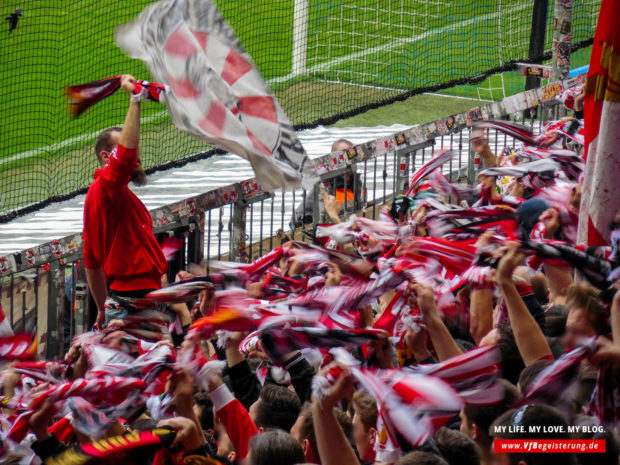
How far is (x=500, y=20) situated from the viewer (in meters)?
14.0

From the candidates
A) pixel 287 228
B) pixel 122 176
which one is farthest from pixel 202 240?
pixel 122 176

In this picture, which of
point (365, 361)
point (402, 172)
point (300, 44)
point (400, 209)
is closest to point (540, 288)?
point (400, 209)

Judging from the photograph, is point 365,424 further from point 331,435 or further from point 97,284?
point 97,284

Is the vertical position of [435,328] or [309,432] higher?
[435,328]

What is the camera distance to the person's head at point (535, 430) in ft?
8.88

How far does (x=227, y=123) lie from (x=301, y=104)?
721 cm

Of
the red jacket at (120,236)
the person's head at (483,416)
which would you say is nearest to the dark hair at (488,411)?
the person's head at (483,416)

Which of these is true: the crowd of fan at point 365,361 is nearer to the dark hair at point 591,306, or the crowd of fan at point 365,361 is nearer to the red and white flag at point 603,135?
the dark hair at point 591,306

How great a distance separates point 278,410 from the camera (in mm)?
3713

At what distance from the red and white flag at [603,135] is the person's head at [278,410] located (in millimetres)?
1362

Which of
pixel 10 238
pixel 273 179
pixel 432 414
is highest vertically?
pixel 273 179

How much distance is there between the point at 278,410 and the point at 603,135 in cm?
175

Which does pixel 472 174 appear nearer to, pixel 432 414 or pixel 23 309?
pixel 23 309

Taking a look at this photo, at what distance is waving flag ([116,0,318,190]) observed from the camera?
418 cm
